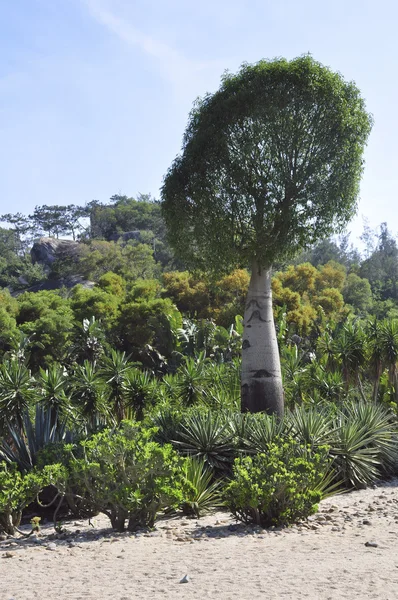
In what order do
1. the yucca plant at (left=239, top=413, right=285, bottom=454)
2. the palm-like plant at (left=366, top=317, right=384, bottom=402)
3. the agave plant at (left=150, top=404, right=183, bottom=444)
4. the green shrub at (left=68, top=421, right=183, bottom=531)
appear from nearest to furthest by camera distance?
the green shrub at (left=68, top=421, right=183, bottom=531) < the yucca plant at (left=239, top=413, right=285, bottom=454) < the agave plant at (left=150, top=404, right=183, bottom=444) < the palm-like plant at (left=366, top=317, right=384, bottom=402)

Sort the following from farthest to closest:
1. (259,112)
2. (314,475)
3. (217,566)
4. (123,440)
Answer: (259,112) < (314,475) < (123,440) < (217,566)

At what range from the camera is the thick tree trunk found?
14477 mm

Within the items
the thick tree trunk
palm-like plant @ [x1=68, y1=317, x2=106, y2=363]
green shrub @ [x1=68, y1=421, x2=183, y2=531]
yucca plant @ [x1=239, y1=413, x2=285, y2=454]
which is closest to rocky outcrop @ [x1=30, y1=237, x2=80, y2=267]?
palm-like plant @ [x1=68, y1=317, x2=106, y2=363]

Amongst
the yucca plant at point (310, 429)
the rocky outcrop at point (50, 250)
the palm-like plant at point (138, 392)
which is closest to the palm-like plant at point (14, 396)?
the palm-like plant at point (138, 392)

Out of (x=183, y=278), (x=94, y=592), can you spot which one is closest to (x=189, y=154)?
(x=94, y=592)

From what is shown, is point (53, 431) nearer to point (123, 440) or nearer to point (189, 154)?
point (123, 440)

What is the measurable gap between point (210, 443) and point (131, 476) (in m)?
3.90

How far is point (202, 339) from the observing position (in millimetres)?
35531

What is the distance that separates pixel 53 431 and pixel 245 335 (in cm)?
503

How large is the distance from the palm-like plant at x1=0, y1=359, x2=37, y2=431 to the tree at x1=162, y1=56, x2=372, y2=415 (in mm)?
6609

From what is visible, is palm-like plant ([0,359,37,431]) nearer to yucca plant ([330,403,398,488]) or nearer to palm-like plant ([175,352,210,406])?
palm-like plant ([175,352,210,406])

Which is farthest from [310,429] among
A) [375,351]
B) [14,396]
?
[375,351]

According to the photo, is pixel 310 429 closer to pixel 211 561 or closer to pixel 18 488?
pixel 18 488

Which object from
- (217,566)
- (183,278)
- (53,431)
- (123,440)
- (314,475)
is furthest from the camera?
(183,278)
